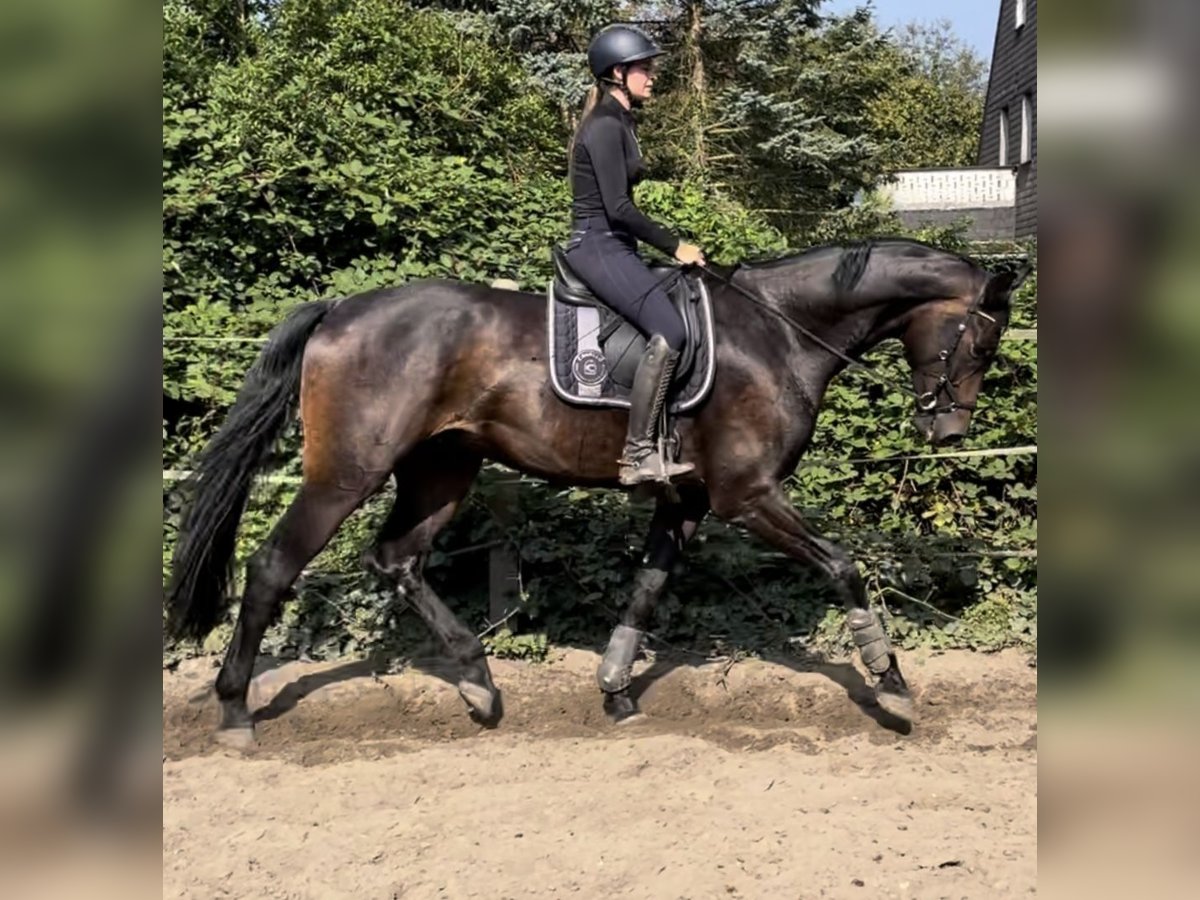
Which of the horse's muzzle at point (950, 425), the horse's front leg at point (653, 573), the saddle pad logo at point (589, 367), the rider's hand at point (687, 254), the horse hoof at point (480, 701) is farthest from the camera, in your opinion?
the horse's front leg at point (653, 573)

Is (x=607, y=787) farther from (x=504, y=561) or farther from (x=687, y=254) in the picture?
(x=687, y=254)

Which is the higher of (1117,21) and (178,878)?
(1117,21)

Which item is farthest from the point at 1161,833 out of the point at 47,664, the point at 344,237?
the point at 344,237

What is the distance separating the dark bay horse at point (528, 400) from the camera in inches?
185

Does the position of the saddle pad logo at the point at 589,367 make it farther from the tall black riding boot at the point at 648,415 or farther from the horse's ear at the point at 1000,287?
the horse's ear at the point at 1000,287

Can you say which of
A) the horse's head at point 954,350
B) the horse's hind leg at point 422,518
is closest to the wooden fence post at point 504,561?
the horse's hind leg at point 422,518

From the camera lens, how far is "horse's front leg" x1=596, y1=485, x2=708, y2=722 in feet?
16.7

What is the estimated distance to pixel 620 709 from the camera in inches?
200

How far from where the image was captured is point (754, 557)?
20.2ft

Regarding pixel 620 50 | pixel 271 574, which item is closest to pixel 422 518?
pixel 271 574

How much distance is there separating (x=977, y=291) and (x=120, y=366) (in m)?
4.31

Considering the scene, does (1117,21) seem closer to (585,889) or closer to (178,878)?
(585,889)

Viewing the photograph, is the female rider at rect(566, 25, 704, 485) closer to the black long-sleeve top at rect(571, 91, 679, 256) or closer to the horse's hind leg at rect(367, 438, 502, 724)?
the black long-sleeve top at rect(571, 91, 679, 256)

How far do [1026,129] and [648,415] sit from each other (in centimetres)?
2427
